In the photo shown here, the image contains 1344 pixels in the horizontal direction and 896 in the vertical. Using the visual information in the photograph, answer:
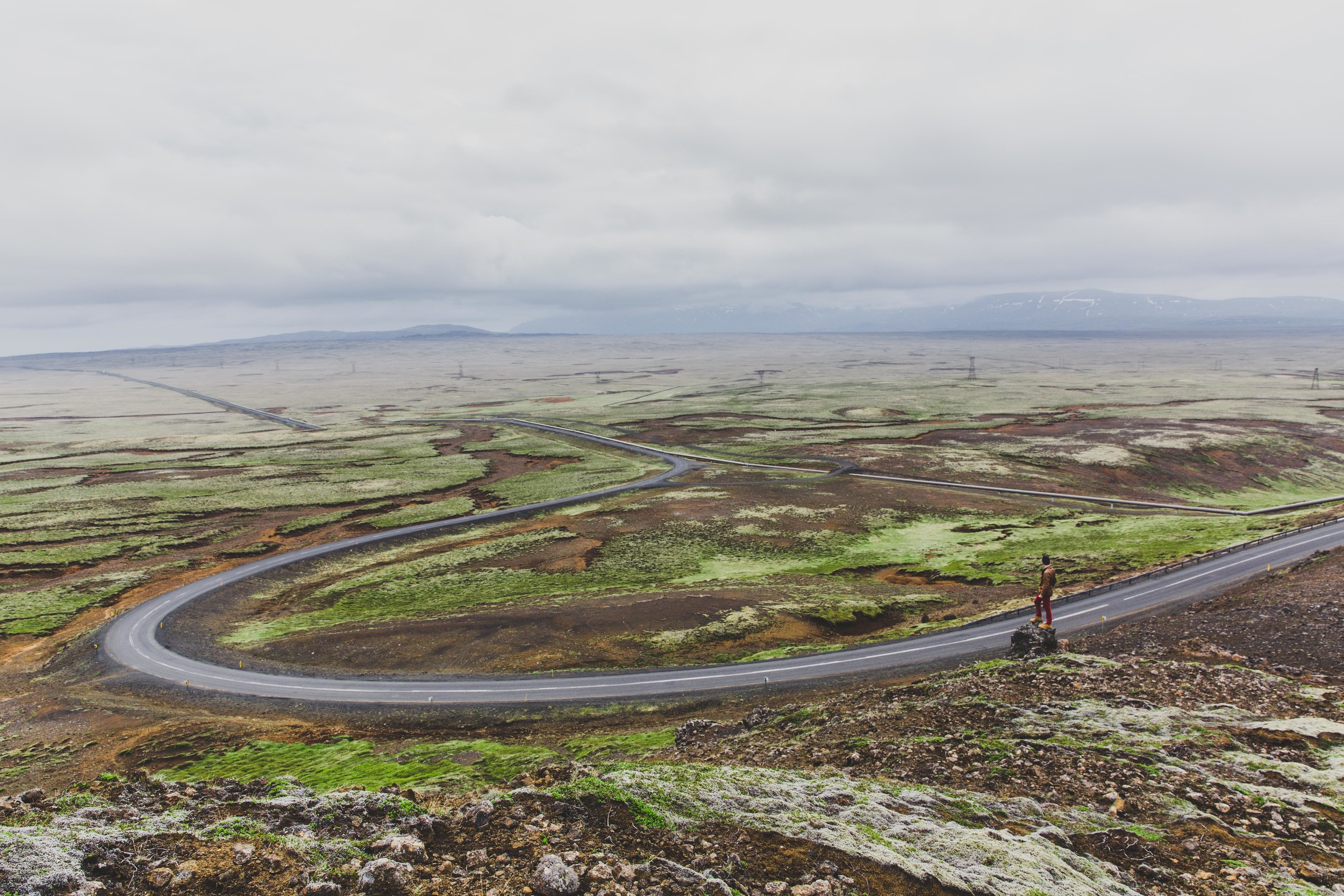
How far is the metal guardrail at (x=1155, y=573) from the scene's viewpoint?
44.1 meters

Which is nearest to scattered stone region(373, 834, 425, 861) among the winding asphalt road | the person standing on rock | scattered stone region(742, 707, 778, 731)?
scattered stone region(742, 707, 778, 731)

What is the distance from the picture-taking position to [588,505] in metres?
86.6

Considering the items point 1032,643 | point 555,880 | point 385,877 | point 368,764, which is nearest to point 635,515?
point 1032,643

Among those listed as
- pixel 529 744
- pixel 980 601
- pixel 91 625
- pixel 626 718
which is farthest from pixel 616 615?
pixel 91 625

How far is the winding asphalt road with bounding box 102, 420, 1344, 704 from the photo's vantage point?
121 feet

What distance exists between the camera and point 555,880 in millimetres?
11750

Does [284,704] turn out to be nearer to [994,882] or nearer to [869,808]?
[869,808]

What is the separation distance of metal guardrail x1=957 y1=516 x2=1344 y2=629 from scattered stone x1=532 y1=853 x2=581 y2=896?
123 ft

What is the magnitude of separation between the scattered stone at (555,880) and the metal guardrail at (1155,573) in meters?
37.6

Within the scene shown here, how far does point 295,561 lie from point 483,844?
62902mm

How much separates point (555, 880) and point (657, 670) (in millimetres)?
28233

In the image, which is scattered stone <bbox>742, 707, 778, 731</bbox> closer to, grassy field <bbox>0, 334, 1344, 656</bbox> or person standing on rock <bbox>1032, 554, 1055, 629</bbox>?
person standing on rock <bbox>1032, 554, 1055, 629</bbox>

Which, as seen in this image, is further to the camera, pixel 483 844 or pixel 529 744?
pixel 529 744

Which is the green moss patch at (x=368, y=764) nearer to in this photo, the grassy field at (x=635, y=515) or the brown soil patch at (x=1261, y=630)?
the grassy field at (x=635, y=515)
